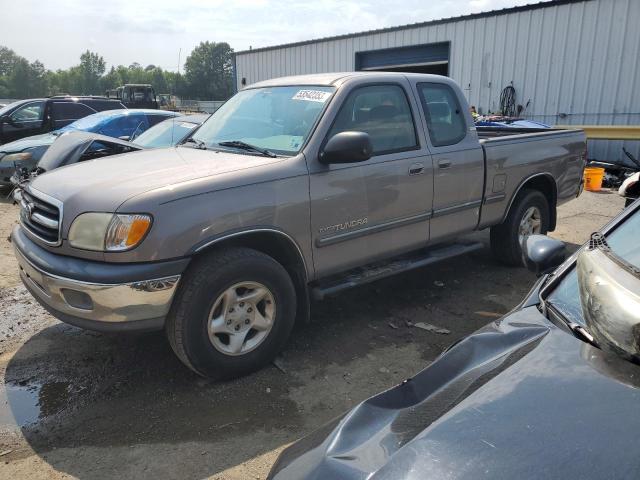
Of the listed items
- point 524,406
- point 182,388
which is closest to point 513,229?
point 182,388

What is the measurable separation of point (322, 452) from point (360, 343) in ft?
8.13

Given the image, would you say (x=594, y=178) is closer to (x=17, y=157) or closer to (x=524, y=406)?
(x=524, y=406)

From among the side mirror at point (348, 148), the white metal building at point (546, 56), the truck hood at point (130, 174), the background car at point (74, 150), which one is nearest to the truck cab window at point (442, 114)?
the side mirror at point (348, 148)

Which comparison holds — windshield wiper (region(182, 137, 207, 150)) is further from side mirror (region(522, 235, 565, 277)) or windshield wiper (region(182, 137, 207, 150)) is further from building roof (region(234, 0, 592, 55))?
building roof (region(234, 0, 592, 55))

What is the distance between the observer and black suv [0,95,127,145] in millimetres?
11742

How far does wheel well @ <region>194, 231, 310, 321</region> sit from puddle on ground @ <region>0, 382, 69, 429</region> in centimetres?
135

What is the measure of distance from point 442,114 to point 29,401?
3.89m

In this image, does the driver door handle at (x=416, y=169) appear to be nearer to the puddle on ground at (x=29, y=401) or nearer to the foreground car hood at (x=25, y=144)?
the puddle on ground at (x=29, y=401)

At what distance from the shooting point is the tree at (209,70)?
3937 inches

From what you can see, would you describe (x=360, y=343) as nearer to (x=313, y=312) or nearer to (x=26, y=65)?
(x=313, y=312)

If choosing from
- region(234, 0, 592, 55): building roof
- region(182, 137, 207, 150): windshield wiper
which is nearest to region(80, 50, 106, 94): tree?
region(234, 0, 592, 55): building roof

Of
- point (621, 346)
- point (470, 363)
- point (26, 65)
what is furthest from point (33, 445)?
point (26, 65)

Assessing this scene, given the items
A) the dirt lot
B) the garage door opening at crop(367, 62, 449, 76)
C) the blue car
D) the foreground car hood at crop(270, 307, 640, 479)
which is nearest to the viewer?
the foreground car hood at crop(270, 307, 640, 479)

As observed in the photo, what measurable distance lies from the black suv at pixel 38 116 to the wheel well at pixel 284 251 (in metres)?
10.1
